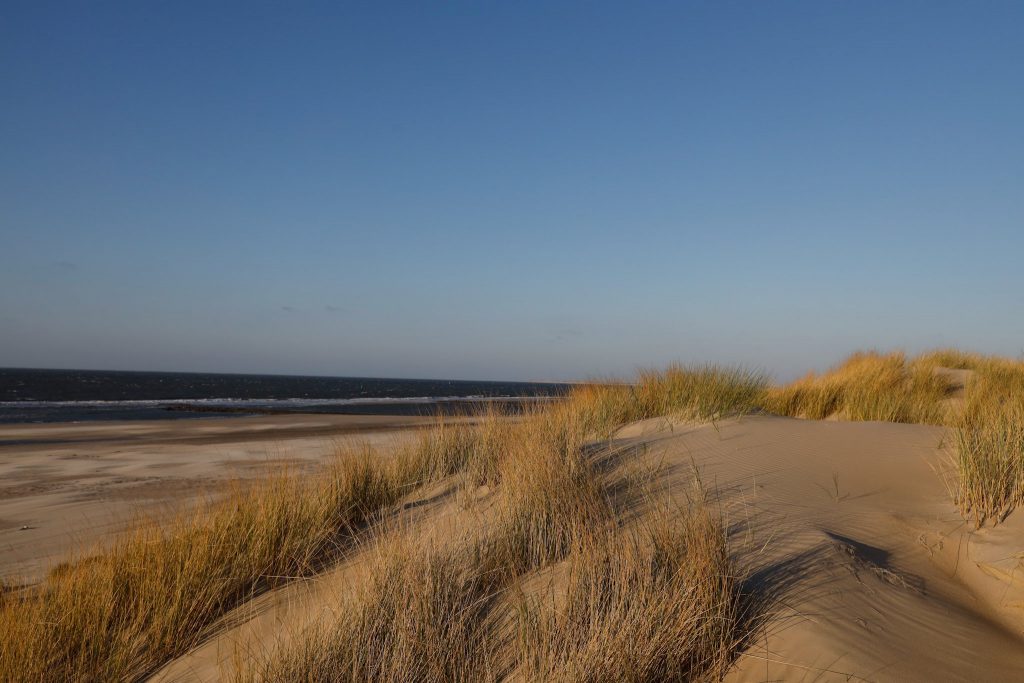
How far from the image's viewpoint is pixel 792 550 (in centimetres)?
335

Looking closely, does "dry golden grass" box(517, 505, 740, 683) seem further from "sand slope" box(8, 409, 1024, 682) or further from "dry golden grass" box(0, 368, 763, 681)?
"dry golden grass" box(0, 368, 763, 681)

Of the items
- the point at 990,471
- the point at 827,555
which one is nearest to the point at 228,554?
the point at 827,555

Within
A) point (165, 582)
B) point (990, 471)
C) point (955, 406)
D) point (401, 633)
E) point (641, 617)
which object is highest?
point (955, 406)

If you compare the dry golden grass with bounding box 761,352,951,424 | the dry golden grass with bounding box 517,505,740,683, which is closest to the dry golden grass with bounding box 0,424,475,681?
the dry golden grass with bounding box 517,505,740,683

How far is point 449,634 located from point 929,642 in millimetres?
2066

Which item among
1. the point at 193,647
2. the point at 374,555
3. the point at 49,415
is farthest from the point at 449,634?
the point at 49,415

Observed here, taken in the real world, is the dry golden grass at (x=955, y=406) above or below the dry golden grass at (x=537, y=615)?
above

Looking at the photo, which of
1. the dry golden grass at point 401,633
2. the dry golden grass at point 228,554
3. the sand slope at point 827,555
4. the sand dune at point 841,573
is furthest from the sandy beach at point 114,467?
the dry golden grass at point 401,633

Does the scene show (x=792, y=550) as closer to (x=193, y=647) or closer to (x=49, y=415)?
(x=193, y=647)

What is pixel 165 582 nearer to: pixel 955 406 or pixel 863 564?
pixel 863 564

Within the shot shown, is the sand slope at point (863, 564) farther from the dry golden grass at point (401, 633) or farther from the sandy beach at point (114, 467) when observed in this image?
the sandy beach at point (114, 467)

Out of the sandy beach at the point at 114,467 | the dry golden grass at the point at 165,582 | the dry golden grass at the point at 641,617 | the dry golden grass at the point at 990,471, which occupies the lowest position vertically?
the sandy beach at the point at 114,467


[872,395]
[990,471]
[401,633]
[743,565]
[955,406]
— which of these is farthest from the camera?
[872,395]

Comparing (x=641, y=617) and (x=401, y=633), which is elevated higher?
(x=641, y=617)
